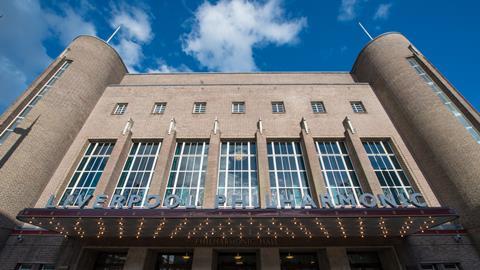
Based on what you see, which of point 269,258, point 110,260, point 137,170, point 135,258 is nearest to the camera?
point 269,258

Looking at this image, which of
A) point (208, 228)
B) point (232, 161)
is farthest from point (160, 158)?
point (208, 228)

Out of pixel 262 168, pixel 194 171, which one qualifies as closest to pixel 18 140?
pixel 194 171

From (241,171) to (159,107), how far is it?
9.47 meters

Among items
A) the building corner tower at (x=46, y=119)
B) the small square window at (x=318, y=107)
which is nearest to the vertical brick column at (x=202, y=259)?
the building corner tower at (x=46, y=119)

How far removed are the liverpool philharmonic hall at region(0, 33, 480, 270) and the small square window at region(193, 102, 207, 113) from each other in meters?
0.19

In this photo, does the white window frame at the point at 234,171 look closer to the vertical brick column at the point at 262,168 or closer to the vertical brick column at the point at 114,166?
the vertical brick column at the point at 262,168

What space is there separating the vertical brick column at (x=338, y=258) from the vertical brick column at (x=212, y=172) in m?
6.93

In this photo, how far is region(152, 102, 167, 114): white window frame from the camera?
19611 mm

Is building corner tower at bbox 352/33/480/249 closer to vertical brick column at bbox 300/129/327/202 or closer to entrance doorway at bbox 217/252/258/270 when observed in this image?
vertical brick column at bbox 300/129/327/202

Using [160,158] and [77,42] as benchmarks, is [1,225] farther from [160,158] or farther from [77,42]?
[77,42]

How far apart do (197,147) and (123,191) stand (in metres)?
5.74

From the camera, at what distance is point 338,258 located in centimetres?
1234

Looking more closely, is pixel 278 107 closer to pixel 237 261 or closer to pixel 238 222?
pixel 238 222

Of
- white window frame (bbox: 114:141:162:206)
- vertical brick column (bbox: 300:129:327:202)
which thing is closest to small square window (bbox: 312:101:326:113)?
Answer: vertical brick column (bbox: 300:129:327:202)
